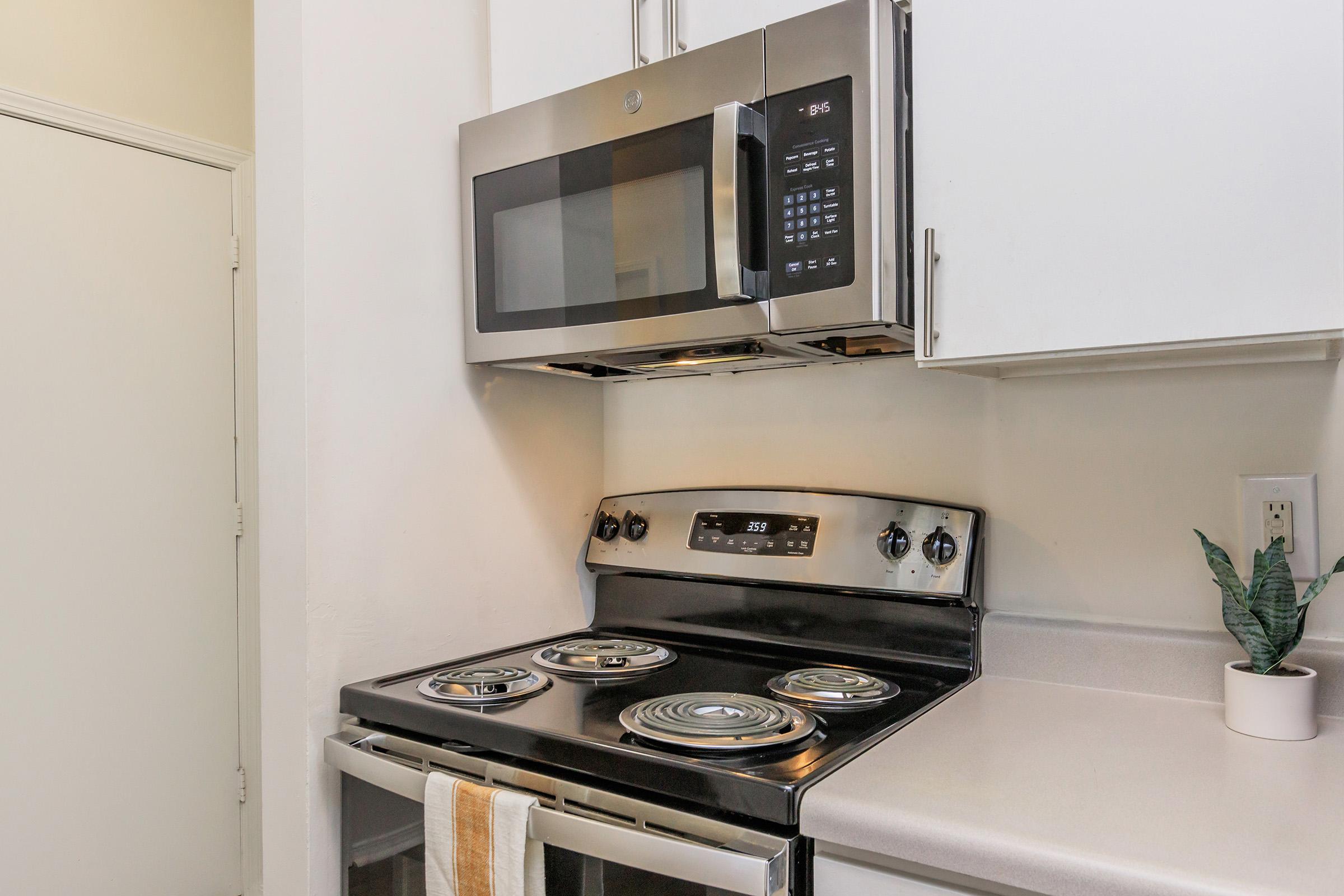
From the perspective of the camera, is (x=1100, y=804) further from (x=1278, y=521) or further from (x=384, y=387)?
(x=384, y=387)

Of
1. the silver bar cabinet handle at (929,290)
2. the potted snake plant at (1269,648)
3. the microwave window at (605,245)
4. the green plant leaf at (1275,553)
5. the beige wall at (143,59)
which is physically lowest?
the potted snake plant at (1269,648)

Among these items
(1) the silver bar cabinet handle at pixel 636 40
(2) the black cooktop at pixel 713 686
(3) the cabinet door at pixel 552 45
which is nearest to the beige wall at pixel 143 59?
(3) the cabinet door at pixel 552 45

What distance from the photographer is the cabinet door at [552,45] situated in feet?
4.36

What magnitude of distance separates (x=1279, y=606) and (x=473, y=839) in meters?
0.97

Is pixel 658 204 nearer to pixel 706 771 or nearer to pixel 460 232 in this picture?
pixel 460 232

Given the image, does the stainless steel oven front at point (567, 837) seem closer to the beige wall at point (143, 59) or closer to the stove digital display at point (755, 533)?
the stove digital display at point (755, 533)

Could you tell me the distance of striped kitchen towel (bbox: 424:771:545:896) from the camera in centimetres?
98

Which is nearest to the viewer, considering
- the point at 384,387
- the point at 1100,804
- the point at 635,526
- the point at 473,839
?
the point at 1100,804

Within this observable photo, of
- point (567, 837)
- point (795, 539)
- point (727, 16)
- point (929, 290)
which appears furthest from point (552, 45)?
point (567, 837)

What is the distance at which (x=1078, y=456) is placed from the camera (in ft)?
4.11

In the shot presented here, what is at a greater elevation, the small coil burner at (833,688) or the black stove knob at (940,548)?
the black stove knob at (940,548)

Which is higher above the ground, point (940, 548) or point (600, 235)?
point (600, 235)

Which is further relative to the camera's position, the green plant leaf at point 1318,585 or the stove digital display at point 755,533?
the stove digital display at point 755,533

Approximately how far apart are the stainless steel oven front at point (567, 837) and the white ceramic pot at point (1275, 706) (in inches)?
22.5
